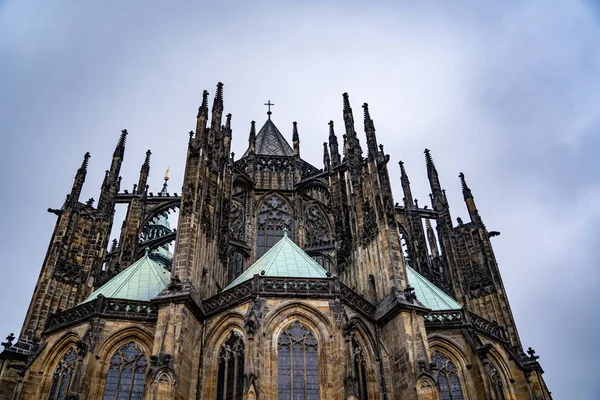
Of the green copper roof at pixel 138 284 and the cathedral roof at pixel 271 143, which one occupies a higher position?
the cathedral roof at pixel 271 143

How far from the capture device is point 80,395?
17875 millimetres

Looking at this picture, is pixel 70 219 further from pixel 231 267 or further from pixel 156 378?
pixel 156 378

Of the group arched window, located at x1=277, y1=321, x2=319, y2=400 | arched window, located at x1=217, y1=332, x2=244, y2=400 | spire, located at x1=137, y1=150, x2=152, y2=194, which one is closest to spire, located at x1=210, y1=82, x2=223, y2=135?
spire, located at x1=137, y1=150, x2=152, y2=194

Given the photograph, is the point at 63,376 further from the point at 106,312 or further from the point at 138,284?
the point at 138,284

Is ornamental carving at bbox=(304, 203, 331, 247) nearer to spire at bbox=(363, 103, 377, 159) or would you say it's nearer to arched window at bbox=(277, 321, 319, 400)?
spire at bbox=(363, 103, 377, 159)

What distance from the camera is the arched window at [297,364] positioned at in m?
17.8

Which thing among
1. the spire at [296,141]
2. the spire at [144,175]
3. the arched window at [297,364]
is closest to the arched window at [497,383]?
the arched window at [297,364]

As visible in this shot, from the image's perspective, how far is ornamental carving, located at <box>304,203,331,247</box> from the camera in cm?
3178

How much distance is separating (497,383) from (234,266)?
47.2 feet

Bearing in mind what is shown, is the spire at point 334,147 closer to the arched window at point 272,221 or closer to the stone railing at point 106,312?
the arched window at point 272,221

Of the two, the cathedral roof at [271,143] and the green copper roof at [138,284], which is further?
the cathedral roof at [271,143]

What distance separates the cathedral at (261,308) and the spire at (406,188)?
10.7ft

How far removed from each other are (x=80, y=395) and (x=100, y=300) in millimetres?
3775

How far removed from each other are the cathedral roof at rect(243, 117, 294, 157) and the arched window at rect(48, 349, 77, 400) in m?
20.0
